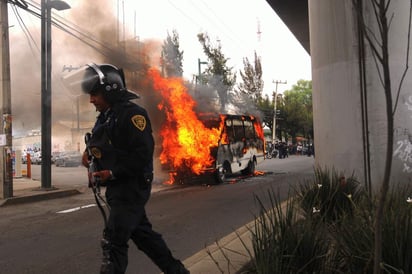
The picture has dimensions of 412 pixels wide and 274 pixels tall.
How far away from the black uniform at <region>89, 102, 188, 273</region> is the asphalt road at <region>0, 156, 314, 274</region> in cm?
134

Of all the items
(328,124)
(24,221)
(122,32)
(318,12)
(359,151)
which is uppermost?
(122,32)

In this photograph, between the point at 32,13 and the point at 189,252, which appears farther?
the point at 32,13

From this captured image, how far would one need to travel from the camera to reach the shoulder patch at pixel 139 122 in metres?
3.20

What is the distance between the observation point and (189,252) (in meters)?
5.60

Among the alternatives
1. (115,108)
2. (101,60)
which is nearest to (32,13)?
(101,60)

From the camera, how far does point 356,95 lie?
6699 millimetres

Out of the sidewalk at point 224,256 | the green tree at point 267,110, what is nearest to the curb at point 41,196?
the sidewalk at point 224,256

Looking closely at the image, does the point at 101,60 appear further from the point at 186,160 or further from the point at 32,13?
the point at 186,160

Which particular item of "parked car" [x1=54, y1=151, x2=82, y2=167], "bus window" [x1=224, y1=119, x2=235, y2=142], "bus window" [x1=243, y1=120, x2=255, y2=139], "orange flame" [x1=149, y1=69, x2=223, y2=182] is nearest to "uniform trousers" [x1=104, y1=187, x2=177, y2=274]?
"orange flame" [x1=149, y1=69, x2=223, y2=182]

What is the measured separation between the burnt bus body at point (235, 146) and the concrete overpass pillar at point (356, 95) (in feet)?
23.1

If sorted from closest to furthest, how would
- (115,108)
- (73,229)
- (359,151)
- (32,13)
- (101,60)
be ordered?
(115,108), (359,151), (73,229), (32,13), (101,60)

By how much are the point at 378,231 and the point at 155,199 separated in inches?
348

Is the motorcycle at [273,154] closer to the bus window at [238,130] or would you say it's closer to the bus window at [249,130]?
the bus window at [249,130]

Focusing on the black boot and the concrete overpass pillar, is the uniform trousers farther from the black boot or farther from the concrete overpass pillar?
the concrete overpass pillar
